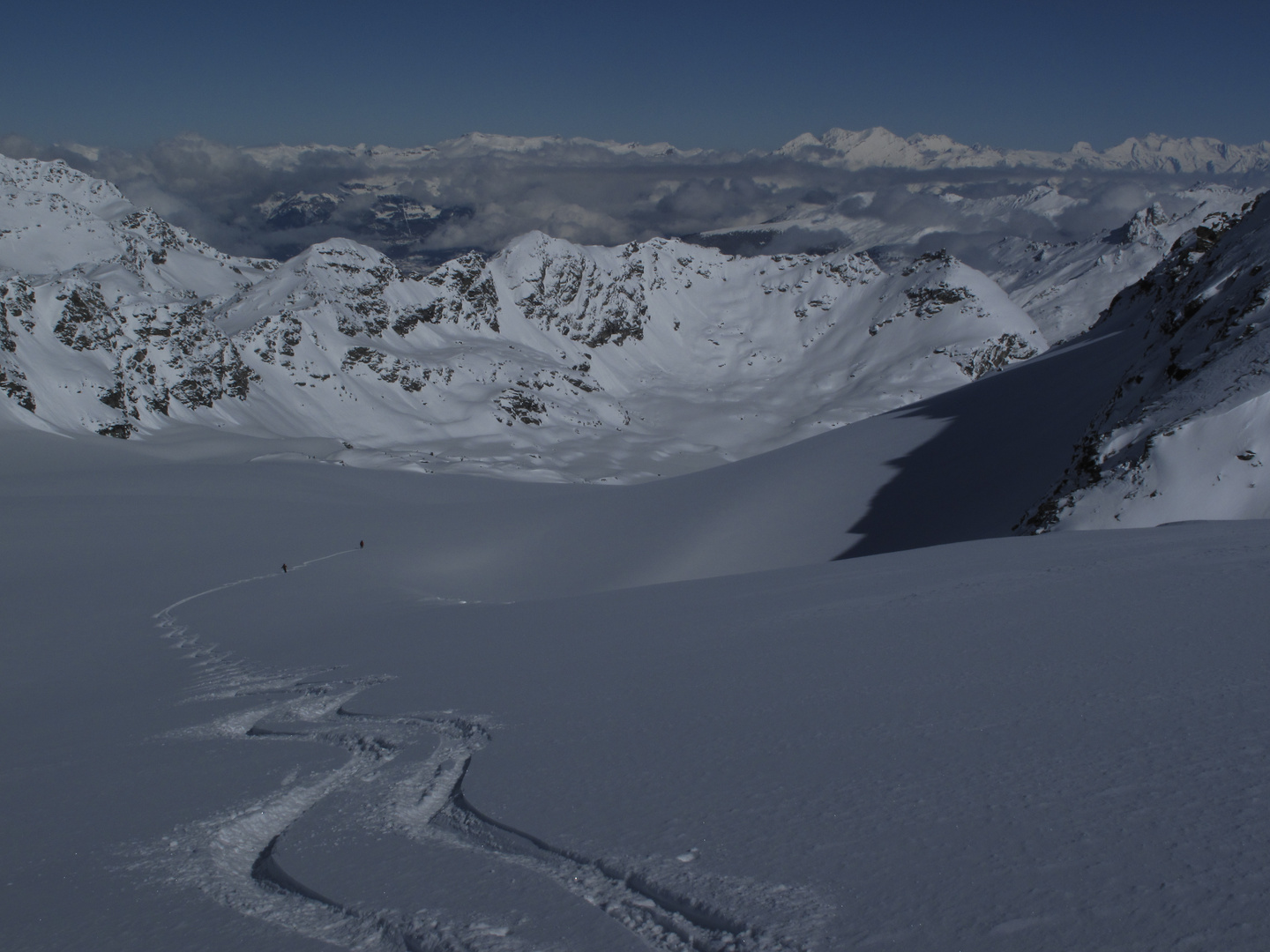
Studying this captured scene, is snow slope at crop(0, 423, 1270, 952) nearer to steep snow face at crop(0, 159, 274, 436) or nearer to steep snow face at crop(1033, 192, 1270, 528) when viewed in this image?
steep snow face at crop(1033, 192, 1270, 528)

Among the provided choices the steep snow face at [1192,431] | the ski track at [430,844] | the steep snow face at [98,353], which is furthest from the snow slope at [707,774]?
the steep snow face at [98,353]

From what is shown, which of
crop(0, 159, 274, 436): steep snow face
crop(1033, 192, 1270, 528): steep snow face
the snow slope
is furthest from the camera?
crop(0, 159, 274, 436): steep snow face

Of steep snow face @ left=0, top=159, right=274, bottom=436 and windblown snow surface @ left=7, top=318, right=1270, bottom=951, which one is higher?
steep snow face @ left=0, top=159, right=274, bottom=436

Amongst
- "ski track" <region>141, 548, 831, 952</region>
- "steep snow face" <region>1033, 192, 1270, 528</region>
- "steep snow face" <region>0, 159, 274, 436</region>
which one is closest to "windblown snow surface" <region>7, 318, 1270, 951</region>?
"ski track" <region>141, 548, 831, 952</region>

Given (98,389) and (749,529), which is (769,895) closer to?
(749,529)

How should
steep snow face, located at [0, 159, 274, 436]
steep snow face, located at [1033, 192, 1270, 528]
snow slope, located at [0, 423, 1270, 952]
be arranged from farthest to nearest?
steep snow face, located at [0, 159, 274, 436] < steep snow face, located at [1033, 192, 1270, 528] < snow slope, located at [0, 423, 1270, 952]

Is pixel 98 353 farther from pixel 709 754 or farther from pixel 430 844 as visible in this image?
pixel 709 754

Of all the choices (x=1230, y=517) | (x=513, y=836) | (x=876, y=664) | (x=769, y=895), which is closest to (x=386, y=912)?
(x=513, y=836)
